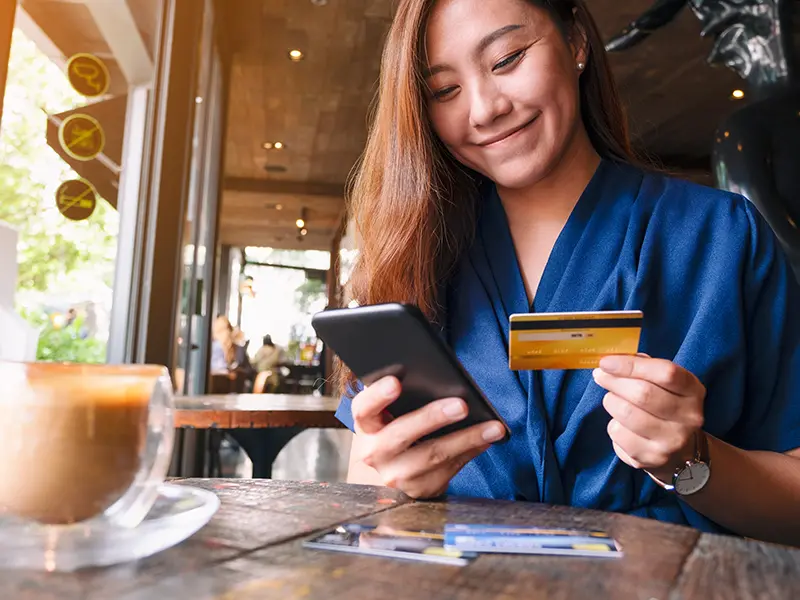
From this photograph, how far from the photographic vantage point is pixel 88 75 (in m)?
2.56

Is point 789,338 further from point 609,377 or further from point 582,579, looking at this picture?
point 582,579

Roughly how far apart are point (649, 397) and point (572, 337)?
106 mm

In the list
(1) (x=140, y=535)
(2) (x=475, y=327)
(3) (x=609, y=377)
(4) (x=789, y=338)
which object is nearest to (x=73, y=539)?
(1) (x=140, y=535)

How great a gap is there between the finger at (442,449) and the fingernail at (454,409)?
2.1 inches

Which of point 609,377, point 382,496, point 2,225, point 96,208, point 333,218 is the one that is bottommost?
point 382,496

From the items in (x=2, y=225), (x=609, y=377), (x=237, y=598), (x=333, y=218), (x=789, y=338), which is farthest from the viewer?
(x=333, y=218)

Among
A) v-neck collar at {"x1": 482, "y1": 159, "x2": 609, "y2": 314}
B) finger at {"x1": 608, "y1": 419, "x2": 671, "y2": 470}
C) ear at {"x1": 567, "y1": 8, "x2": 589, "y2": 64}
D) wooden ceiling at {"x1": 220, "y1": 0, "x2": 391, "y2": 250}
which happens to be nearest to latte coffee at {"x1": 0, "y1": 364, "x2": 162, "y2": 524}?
finger at {"x1": 608, "y1": 419, "x2": 671, "y2": 470}

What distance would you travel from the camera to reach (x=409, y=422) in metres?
0.83

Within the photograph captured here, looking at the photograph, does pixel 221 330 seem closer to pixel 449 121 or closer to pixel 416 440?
pixel 449 121

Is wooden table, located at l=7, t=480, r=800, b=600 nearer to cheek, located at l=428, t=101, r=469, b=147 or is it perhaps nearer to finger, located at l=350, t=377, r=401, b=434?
finger, located at l=350, t=377, r=401, b=434

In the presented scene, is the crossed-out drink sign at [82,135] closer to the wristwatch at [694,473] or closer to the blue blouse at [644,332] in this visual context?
the blue blouse at [644,332]

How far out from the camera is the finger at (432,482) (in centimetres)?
84

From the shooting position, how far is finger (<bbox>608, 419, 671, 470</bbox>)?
811 mm

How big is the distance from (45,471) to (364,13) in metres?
5.05
